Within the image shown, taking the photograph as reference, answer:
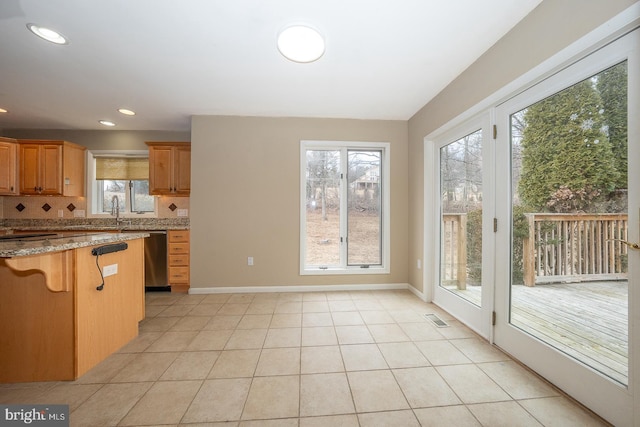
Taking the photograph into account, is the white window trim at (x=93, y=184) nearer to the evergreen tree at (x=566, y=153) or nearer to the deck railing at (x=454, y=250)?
the deck railing at (x=454, y=250)

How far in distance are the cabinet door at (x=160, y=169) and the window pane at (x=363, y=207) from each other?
288 cm

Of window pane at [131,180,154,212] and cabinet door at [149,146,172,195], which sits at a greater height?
cabinet door at [149,146,172,195]

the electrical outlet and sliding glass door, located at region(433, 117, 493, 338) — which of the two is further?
sliding glass door, located at region(433, 117, 493, 338)

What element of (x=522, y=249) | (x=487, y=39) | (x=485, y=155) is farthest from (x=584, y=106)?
(x=522, y=249)

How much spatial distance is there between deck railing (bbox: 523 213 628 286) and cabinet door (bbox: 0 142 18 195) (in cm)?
663

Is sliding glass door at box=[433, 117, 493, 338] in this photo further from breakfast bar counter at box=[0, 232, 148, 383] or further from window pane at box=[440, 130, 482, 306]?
breakfast bar counter at box=[0, 232, 148, 383]

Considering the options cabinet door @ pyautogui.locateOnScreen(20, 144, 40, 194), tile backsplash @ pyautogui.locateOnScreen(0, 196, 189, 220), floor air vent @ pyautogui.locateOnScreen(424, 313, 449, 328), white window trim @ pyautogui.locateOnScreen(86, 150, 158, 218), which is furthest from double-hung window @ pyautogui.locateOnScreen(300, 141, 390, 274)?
cabinet door @ pyautogui.locateOnScreen(20, 144, 40, 194)

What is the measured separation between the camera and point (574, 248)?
155cm

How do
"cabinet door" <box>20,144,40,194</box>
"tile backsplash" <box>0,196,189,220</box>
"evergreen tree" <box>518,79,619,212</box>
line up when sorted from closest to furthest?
"evergreen tree" <box>518,79,619,212</box> → "cabinet door" <box>20,144,40,194</box> → "tile backsplash" <box>0,196,189,220</box>

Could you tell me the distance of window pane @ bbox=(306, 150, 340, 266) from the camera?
362 centimetres

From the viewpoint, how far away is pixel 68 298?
165cm

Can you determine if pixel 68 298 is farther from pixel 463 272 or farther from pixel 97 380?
pixel 463 272

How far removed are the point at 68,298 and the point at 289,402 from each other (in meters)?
1.66

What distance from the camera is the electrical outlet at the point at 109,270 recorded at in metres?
1.89
